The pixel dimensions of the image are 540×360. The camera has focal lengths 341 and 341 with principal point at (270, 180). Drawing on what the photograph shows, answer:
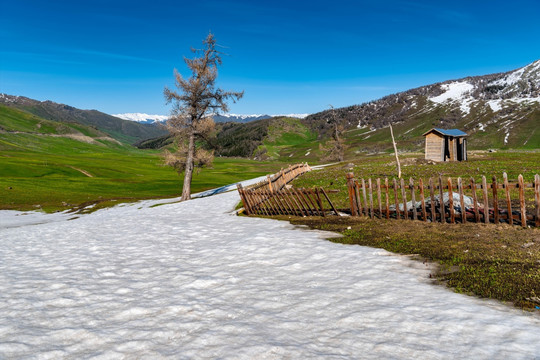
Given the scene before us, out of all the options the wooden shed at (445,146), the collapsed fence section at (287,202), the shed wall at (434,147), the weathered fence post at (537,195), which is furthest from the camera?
the shed wall at (434,147)

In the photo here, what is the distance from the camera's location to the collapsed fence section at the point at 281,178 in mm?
26562

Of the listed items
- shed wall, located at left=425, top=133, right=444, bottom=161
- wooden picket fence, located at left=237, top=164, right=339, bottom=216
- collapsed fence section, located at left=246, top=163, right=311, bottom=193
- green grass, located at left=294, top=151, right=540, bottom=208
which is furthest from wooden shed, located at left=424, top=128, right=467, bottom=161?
wooden picket fence, located at left=237, top=164, right=339, bottom=216

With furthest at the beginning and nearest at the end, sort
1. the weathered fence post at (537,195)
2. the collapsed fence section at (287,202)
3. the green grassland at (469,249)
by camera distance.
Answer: the collapsed fence section at (287,202) < the weathered fence post at (537,195) < the green grassland at (469,249)

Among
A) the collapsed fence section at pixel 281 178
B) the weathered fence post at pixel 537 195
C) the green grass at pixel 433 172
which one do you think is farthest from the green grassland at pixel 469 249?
the collapsed fence section at pixel 281 178

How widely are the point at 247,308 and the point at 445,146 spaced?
50683mm

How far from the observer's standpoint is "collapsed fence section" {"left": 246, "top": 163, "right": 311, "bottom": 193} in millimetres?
26562

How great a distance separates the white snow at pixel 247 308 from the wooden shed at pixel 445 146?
144 feet

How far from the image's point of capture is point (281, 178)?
1341 inches

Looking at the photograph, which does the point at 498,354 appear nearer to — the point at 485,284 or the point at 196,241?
the point at 485,284

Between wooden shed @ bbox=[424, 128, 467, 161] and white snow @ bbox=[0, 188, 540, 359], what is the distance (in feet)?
144

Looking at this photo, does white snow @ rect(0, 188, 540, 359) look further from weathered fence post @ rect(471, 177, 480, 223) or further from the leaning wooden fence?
weathered fence post @ rect(471, 177, 480, 223)

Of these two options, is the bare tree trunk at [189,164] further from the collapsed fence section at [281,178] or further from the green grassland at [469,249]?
the green grassland at [469,249]

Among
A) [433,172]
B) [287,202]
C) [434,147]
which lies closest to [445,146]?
[434,147]

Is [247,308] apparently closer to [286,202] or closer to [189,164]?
[286,202]
